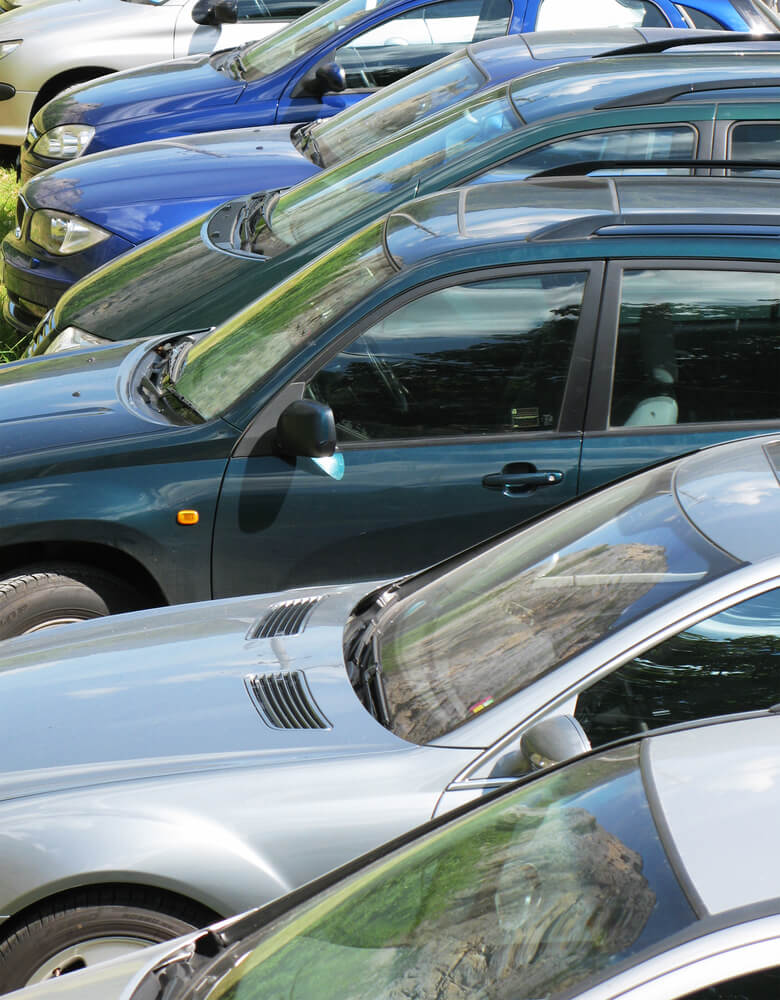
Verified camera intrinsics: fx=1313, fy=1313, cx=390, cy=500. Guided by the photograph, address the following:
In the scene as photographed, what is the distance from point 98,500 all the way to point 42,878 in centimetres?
168

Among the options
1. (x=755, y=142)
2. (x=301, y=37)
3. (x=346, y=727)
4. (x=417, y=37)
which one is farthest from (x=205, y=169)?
(x=346, y=727)

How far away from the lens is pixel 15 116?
10680 mm

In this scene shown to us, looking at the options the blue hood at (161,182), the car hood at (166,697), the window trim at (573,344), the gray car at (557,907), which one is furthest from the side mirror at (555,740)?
the blue hood at (161,182)

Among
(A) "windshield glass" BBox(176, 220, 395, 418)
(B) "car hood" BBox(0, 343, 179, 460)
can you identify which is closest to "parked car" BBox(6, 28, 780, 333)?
(B) "car hood" BBox(0, 343, 179, 460)

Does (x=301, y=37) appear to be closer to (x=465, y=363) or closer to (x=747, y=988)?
(x=465, y=363)

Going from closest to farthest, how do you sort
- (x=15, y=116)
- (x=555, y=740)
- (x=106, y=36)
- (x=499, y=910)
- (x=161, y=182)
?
(x=499, y=910), (x=555, y=740), (x=161, y=182), (x=106, y=36), (x=15, y=116)

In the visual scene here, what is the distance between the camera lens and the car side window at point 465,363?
4.03m

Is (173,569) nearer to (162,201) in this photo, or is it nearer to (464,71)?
(162,201)

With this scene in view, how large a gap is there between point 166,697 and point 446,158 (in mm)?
3590

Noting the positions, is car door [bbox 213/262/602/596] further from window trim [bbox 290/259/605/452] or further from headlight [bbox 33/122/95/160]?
headlight [bbox 33/122/95/160]

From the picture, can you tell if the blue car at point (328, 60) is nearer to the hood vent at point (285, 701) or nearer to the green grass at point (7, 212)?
the green grass at point (7, 212)

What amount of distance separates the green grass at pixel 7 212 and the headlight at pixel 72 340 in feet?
6.50

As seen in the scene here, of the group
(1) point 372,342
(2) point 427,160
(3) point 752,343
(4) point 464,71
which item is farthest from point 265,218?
(3) point 752,343

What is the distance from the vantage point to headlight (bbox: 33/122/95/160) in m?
8.24
